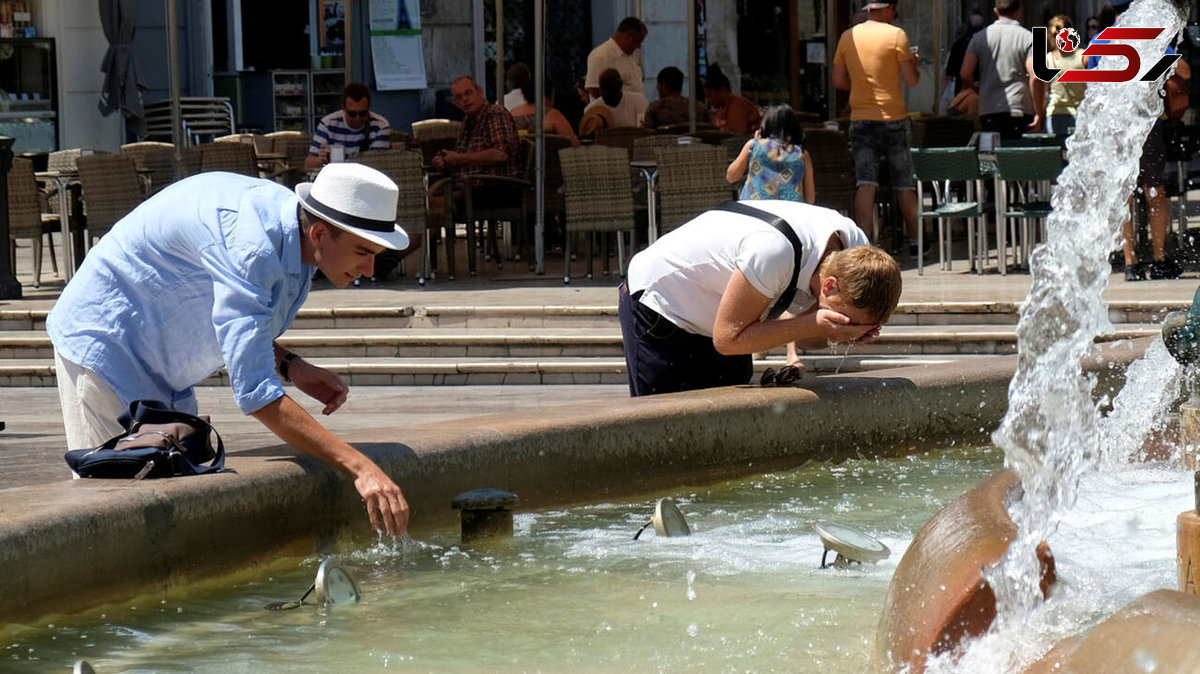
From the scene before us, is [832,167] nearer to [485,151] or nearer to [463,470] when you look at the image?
[485,151]

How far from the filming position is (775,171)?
10.7m

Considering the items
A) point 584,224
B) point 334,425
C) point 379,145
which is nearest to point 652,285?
point 334,425

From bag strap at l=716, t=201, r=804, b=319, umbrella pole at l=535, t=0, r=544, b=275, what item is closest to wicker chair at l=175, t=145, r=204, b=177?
umbrella pole at l=535, t=0, r=544, b=275

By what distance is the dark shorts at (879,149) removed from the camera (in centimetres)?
1279

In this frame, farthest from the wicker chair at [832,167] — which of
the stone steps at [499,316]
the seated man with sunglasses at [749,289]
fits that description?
the seated man with sunglasses at [749,289]

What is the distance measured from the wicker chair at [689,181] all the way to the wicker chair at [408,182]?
5.24 feet

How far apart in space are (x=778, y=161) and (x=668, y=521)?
5926 millimetres

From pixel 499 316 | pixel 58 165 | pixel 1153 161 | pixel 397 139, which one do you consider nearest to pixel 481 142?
pixel 397 139

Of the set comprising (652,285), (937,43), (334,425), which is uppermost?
(937,43)

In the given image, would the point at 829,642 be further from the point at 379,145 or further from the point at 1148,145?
the point at 379,145

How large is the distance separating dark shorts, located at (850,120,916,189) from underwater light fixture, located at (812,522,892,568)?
8162 millimetres

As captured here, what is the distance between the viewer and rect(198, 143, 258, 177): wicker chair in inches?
515

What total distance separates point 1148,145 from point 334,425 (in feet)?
18.9

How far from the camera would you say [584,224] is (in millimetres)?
12258
